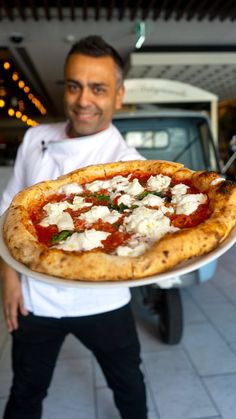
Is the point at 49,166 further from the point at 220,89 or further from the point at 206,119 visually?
the point at 220,89

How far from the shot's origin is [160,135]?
3873 mm

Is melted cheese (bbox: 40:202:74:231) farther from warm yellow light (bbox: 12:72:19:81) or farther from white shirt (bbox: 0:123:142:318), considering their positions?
warm yellow light (bbox: 12:72:19:81)

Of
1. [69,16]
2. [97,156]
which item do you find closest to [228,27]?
[69,16]

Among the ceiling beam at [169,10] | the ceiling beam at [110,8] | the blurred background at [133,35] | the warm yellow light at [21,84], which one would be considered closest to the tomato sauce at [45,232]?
the blurred background at [133,35]

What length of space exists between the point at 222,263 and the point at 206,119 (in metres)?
2.16

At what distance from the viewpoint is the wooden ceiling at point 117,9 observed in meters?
7.30

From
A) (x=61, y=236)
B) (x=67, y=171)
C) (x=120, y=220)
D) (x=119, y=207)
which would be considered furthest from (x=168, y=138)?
(x=61, y=236)

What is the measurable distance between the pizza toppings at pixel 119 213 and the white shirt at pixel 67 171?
35cm

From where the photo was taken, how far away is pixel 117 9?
7680 mm

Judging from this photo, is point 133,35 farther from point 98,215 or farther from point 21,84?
point 98,215

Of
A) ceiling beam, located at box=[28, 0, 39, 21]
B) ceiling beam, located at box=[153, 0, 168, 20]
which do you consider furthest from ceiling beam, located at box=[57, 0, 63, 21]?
ceiling beam, located at box=[153, 0, 168, 20]

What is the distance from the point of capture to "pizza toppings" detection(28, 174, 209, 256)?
1.16 meters

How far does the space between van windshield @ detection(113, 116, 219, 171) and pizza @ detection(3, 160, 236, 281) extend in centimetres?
224

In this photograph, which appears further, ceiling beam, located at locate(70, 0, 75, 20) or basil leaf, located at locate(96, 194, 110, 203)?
ceiling beam, located at locate(70, 0, 75, 20)
